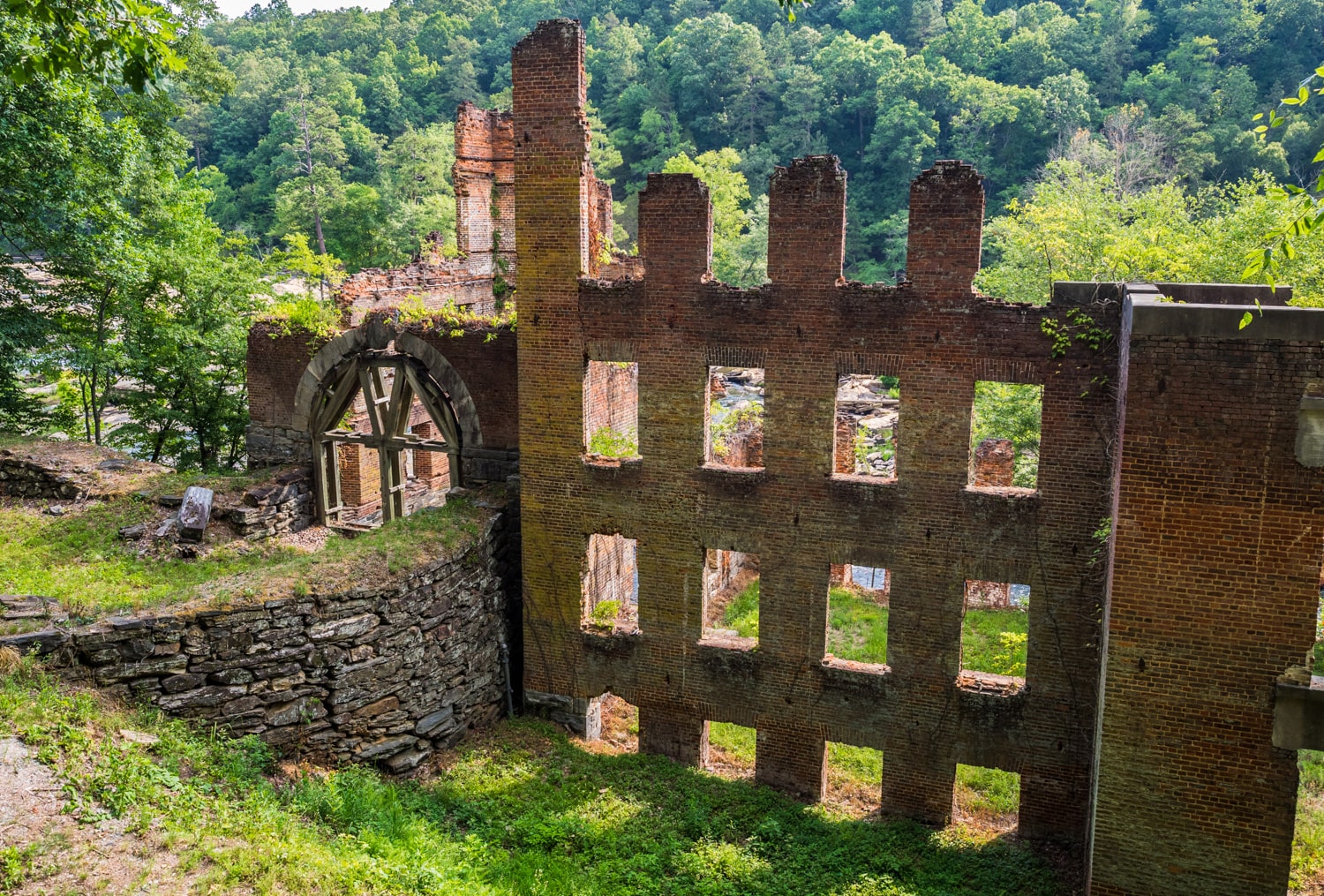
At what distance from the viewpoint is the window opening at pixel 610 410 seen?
15.1m

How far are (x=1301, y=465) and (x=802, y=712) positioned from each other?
7298mm

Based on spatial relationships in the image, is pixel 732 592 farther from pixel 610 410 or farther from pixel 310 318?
pixel 310 318

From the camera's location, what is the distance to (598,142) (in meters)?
63.1

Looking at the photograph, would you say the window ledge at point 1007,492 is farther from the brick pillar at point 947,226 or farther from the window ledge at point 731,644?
the window ledge at point 731,644

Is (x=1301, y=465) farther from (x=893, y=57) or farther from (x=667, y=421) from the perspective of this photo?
(x=893, y=57)

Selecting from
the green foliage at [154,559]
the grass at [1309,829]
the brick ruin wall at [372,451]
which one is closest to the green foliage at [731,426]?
the brick ruin wall at [372,451]

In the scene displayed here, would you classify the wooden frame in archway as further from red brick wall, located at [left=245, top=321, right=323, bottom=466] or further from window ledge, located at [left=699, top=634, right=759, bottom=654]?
window ledge, located at [left=699, top=634, right=759, bottom=654]

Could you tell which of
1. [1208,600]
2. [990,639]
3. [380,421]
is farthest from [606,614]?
[990,639]

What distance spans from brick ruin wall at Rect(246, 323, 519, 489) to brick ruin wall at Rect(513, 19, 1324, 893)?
3.53ft

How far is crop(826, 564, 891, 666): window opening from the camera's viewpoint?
19062 mm

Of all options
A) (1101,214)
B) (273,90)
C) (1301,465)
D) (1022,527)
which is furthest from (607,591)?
(273,90)

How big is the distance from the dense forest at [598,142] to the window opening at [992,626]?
7.67 m

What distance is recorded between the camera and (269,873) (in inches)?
311

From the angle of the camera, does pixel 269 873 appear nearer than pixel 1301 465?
Yes
